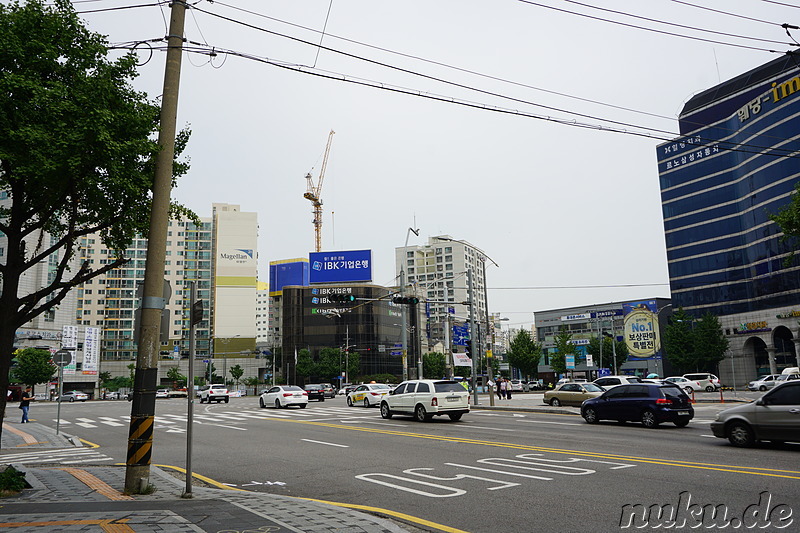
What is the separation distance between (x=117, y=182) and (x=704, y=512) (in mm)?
10375

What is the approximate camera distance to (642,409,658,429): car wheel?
1989 cm

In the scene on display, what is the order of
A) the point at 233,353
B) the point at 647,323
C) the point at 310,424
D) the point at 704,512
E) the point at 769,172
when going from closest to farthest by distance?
the point at 704,512, the point at 310,424, the point at 769,172, the point at 647,323, the point at 233,353

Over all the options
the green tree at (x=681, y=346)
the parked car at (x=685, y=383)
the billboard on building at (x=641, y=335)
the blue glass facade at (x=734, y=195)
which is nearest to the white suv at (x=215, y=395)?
the parked car at (x=685, y=383)

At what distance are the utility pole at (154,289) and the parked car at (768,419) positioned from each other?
524 inches

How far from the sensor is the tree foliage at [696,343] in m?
68.9

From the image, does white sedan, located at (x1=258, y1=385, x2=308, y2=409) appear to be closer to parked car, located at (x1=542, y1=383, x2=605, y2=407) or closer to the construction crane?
parked car, located at (x1=542, y1=383, x2=605, y2=407)

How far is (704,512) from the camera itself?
7508 millimetres

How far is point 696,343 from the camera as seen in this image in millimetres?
69188

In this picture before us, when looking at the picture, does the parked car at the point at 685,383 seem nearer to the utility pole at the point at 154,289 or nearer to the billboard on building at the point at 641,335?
the billboard on building at the point at 641,335

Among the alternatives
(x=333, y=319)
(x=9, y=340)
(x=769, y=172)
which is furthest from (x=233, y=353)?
(x=9, y=340)

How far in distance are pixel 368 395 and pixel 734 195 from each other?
65270mm

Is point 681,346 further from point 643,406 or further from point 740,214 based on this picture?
point 643,406

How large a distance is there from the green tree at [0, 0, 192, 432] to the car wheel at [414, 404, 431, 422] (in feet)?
51.4

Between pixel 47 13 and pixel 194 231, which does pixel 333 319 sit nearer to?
pixel 194 231
